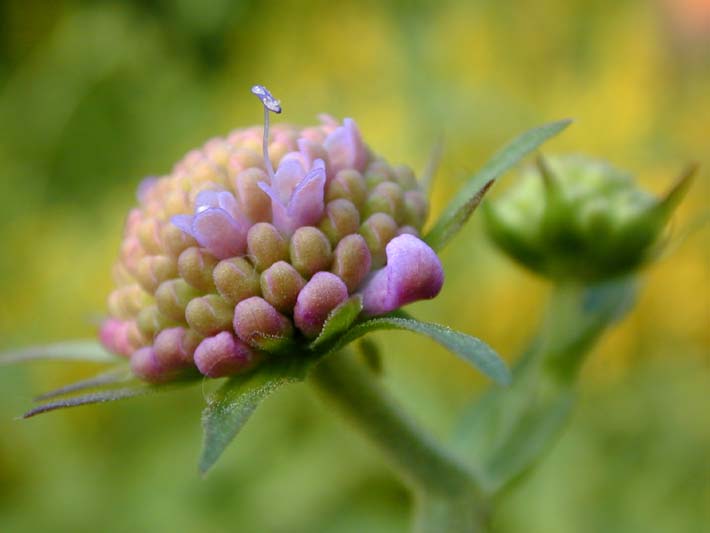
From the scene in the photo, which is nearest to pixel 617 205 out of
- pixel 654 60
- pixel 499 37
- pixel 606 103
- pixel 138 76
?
pixel 606 103

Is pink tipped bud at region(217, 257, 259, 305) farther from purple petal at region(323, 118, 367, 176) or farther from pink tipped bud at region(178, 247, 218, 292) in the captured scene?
purple petal at region(323, 118, 367, 176)

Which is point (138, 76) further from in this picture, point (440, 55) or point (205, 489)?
point (205, 489)

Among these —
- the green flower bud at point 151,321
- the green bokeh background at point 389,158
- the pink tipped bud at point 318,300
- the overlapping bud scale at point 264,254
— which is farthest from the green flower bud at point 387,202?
the green bokeh background at point 389,158

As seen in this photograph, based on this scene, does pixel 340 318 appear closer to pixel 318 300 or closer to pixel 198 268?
pixel 318 300

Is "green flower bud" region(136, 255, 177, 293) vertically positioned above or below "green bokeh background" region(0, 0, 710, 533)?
above

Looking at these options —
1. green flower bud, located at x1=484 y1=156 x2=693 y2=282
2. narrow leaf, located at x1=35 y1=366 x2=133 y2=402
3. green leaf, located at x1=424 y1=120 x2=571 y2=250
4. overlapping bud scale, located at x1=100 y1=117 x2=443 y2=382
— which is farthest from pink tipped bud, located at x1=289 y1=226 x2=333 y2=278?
green flower bud, located at x1=484 y1=156 x2=693 y2=282

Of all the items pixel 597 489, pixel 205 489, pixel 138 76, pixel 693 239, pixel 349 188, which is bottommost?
pixel 205 489
